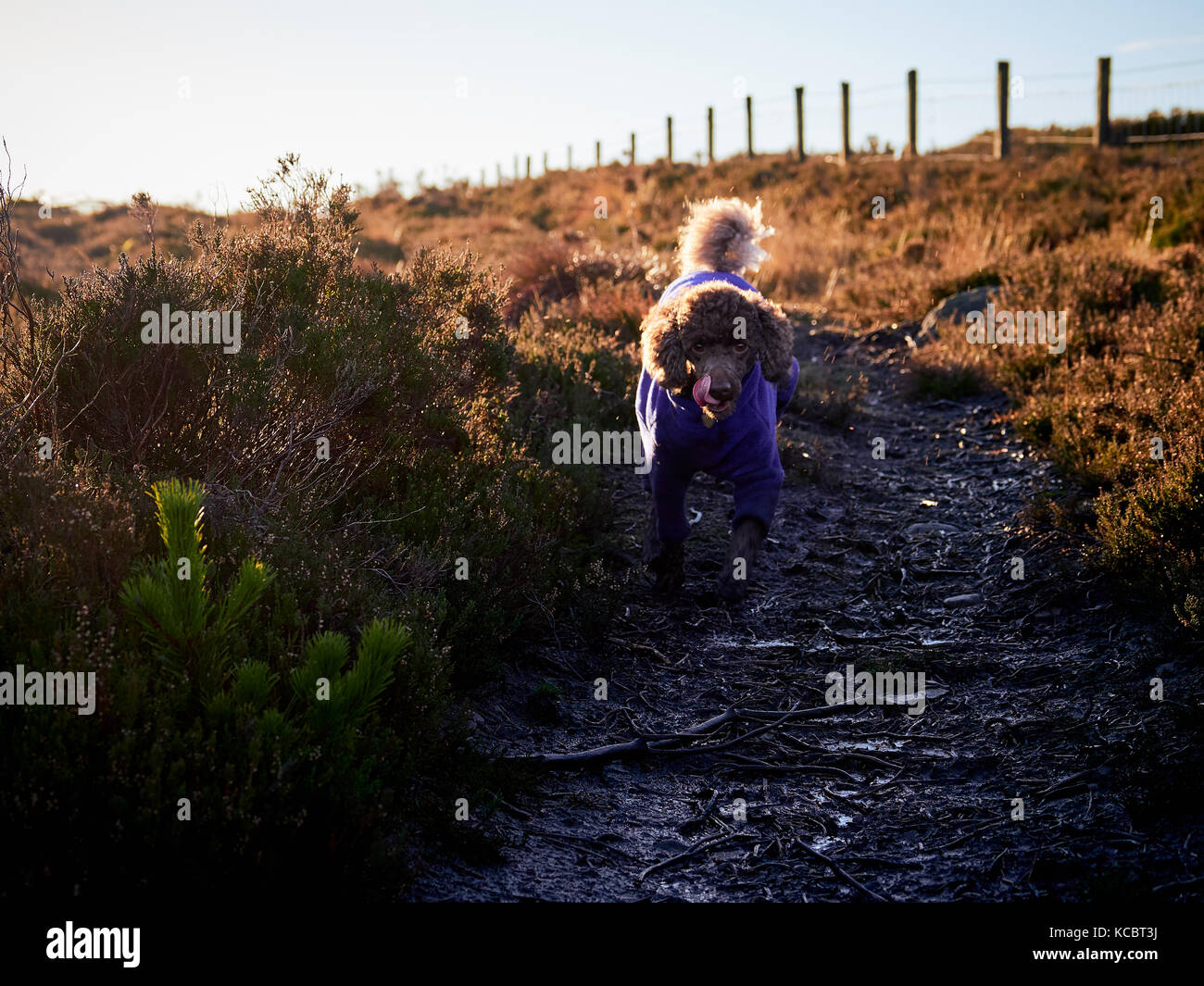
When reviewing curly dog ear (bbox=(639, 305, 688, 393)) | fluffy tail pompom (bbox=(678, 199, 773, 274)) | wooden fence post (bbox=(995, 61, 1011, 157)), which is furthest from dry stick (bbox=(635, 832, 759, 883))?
wooden fence post (bbox=(995, 61, 1011, 157))

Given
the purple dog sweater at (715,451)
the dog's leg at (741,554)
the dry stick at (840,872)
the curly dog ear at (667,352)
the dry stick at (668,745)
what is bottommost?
the dry stick at (840,872)

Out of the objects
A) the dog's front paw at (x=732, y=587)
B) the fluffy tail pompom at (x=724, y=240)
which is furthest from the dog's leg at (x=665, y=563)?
the fluffy tail pompom at (x=724, y=240)

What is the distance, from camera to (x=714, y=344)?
16.0 ft

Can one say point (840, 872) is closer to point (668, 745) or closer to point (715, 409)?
point (668, 745)

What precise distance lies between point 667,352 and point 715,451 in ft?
1.95

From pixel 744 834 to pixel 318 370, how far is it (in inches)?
110

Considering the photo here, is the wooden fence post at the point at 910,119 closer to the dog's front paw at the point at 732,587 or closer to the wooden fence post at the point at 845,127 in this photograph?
the wooden fence post at the point at 845,127

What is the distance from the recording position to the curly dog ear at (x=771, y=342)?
497 cm

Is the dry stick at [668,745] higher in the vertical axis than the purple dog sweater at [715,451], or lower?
lower

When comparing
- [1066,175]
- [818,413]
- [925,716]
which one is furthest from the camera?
[1066,175]
